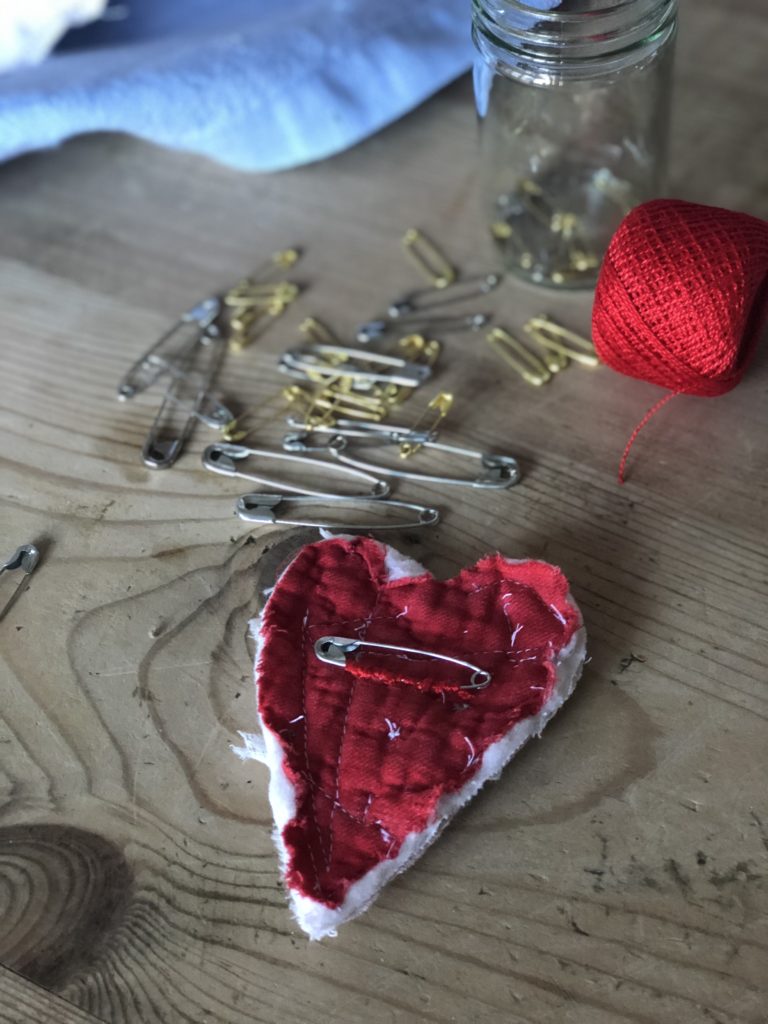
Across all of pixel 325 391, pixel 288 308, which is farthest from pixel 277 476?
pixel 288 308

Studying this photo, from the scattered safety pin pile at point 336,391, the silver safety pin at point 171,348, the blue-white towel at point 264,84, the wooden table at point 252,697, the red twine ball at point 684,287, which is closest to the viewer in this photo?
the wooden table at point 252,697

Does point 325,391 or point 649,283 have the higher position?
point 649,283

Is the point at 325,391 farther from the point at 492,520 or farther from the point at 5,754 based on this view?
the point at 5,754

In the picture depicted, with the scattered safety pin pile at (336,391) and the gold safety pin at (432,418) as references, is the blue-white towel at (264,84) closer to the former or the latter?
the scattered safety pin pile at (336,391)

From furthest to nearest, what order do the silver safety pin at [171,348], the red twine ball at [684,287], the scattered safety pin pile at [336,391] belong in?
the silver safety pin at [171,348]
the scattered safety pin pile at [336,391]
the red twine ball at [684,287]

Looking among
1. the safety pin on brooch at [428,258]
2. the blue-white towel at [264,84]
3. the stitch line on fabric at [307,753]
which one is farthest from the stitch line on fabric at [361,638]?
the blue-white towel at [264,84]

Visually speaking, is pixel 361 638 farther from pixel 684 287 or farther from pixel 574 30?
pixel 574 30

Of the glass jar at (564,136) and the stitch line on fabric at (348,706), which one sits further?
the glass jar at (564,136)
